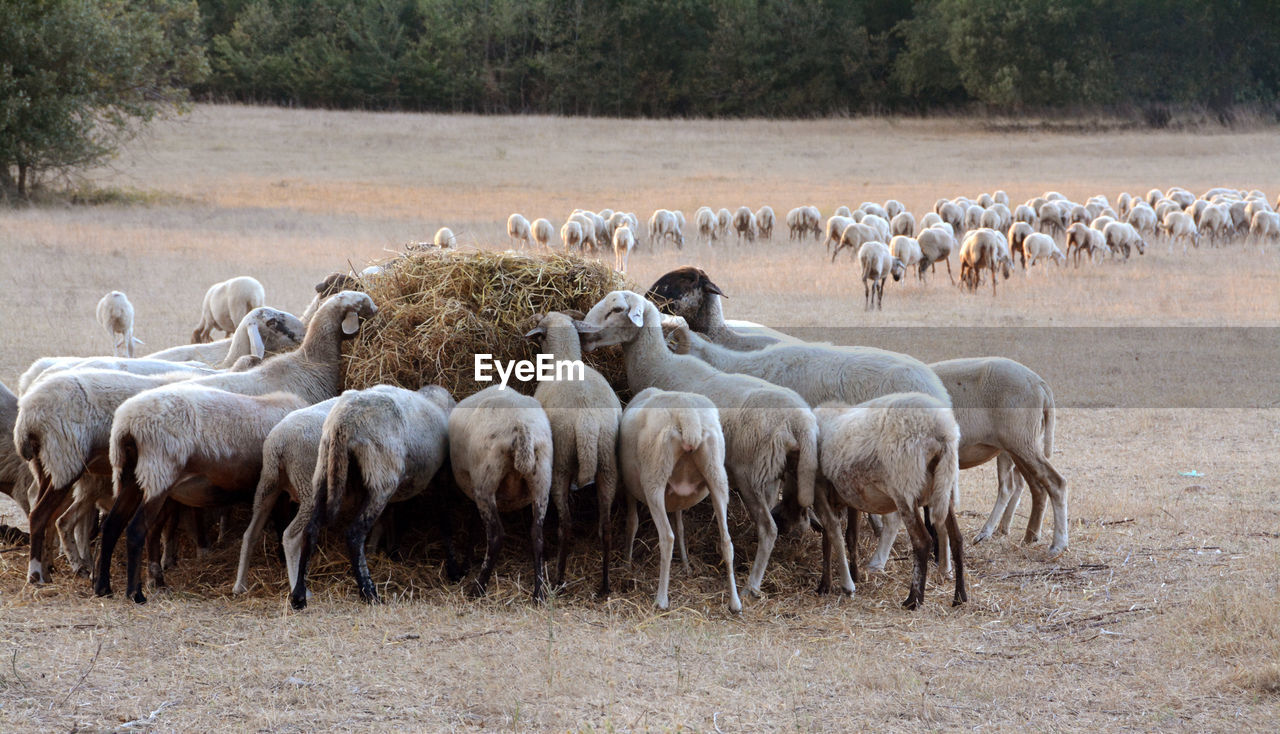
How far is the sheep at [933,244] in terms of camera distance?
19578 mm

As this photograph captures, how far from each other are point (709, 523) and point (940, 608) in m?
1.45

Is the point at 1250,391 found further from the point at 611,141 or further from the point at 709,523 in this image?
the point at 611,141

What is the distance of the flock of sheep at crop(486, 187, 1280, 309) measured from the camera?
1898cm

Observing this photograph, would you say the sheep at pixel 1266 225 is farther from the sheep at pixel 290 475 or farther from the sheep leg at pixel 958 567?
the sheep at pixel 290 475

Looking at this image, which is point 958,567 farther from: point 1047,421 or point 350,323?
point 350,323

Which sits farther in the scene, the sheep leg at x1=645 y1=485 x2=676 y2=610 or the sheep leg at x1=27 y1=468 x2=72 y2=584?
the sheep leg at x1=27 y1=468 x2=72 y2=584

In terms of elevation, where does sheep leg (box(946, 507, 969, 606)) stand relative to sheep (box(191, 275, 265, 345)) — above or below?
below

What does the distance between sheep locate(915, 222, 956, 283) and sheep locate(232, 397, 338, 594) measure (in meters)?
14.7

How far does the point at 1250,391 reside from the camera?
462 inches

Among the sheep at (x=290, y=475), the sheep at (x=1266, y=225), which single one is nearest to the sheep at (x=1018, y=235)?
the sheep at (x=1266, y=225)

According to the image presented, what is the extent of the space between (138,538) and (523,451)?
6.02 feet

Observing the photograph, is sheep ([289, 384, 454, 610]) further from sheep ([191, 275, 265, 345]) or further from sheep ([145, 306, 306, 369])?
sheep ([191, 275, 265, 345])

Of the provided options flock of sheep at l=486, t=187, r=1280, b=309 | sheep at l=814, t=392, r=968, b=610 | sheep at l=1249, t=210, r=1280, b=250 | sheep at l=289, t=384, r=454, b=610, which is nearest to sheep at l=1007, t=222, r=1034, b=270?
flock of sheep at l=486, t=187, r=1280, b=309

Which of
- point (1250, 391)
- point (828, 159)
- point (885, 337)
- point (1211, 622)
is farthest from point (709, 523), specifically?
point (828, 159)
